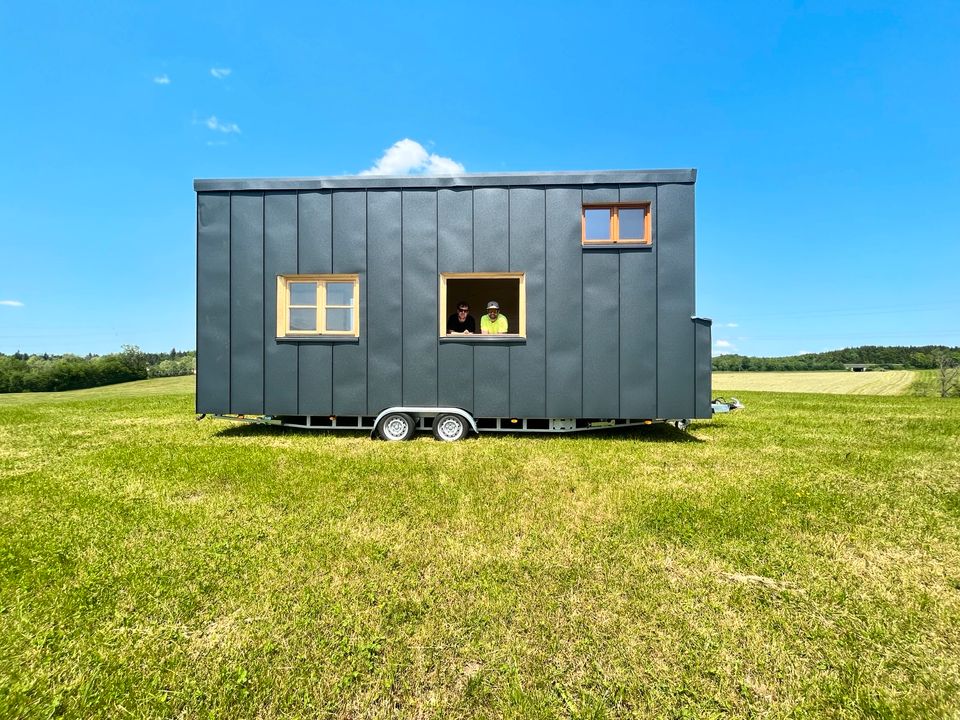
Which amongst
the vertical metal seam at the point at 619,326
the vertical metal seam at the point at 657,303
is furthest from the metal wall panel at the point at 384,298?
the vertical metal seam at the point at 657,303

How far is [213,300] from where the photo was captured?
6.55 metres

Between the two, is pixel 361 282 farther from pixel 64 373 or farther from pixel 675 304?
pixel 64 373

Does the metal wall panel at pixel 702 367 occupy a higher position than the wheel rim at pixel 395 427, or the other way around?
the metal wall panel at pixel 702 367

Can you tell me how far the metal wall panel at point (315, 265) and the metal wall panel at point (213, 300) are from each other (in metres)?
1.34

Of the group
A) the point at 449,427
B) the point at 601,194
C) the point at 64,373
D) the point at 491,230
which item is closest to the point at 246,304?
the point at 449,427

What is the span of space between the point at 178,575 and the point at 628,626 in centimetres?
296

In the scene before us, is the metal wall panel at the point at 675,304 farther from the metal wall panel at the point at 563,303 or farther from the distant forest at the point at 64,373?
the distant forest at the point at 64,373

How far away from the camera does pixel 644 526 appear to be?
325 centimetres

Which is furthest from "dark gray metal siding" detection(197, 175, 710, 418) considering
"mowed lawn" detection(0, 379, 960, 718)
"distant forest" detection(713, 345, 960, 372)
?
"distant forest" detection(713, 345, 960, 372)

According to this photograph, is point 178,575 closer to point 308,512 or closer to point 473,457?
point 308,512

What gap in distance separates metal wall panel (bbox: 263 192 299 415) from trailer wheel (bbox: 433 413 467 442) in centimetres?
254

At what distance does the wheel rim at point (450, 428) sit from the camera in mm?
6223

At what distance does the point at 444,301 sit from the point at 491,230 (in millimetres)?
1451

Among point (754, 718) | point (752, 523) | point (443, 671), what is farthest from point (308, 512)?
point (752, 523)
